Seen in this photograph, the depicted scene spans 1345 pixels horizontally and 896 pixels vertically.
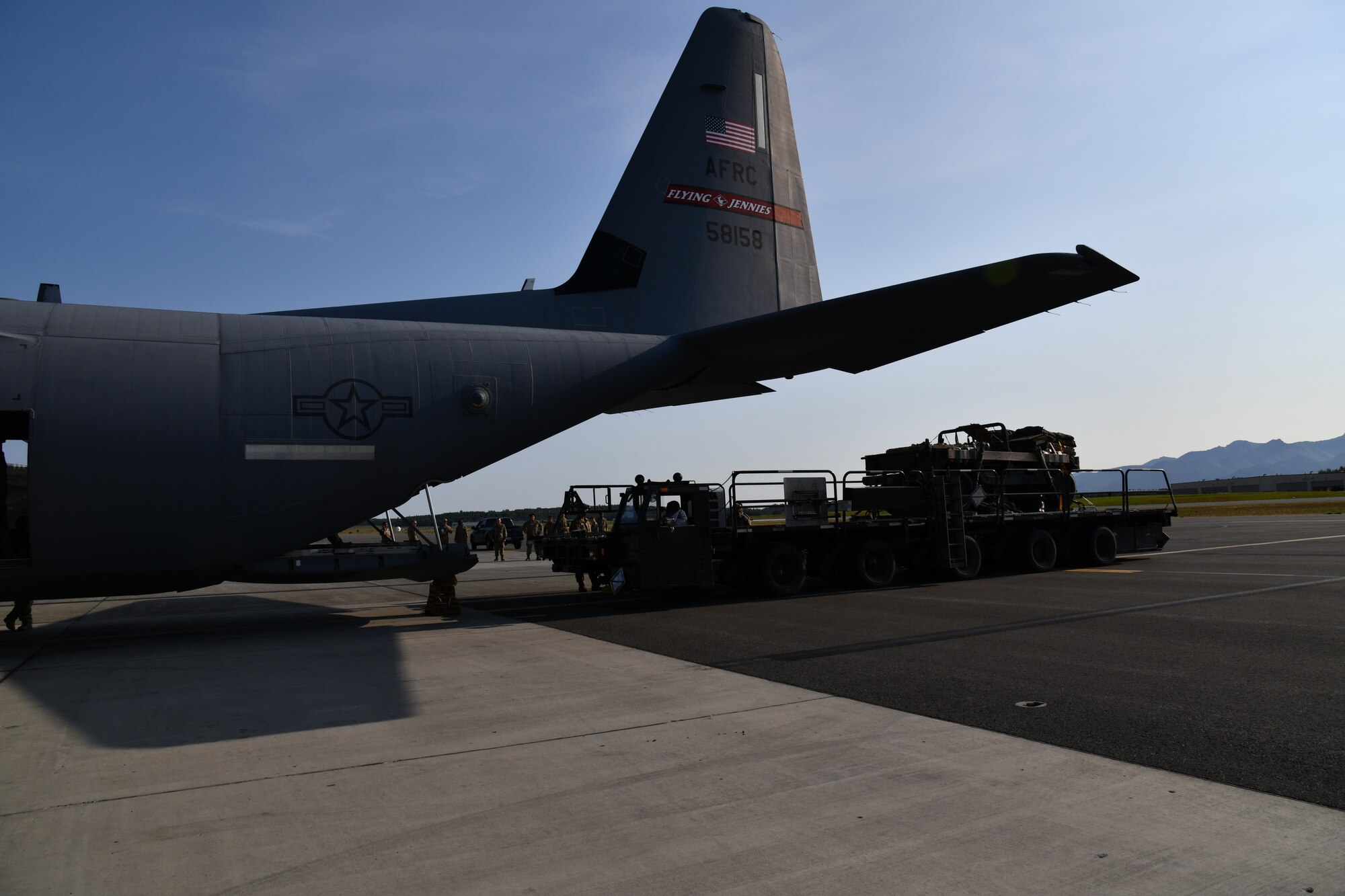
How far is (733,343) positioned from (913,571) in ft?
22.1

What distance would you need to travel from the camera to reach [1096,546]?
18094 mm

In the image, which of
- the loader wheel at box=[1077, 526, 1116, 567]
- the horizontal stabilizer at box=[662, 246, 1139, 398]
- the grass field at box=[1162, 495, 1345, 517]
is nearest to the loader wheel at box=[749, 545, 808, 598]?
the horizontal stabilizer at box=[662, 246, 1139, 398]

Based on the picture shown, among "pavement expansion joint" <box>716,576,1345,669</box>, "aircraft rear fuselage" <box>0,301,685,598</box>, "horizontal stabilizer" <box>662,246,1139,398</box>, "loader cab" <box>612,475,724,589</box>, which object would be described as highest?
Result: "horizontal stabilizer" <box>662,246,1139,398</box>

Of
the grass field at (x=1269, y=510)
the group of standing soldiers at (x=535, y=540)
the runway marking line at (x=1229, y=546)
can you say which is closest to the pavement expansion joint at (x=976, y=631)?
the group of standing soldiers at (x=535, y=540)

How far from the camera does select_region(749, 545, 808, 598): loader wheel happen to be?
46.9 ft

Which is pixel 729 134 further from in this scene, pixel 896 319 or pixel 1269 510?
pixel 1269 510

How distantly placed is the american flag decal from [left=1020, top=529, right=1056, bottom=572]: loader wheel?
9.55 metres

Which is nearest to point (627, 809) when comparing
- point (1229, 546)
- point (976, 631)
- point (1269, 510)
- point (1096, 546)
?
point (976, 631)

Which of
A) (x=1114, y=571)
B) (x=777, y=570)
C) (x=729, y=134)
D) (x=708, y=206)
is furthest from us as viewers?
(x=1114, y=571)

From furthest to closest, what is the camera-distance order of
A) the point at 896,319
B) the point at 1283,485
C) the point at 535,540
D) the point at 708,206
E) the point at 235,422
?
the point at 1283,485
the point at 535,540
the point at 708,206
the point at 896,319
the point at 235,422

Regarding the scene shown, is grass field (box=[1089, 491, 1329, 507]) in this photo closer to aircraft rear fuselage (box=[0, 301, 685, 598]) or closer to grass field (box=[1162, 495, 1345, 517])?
grass field (box=[1162, 495, 1345, 517])

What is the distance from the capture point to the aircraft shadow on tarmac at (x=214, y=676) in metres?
6.49

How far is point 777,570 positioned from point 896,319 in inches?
194

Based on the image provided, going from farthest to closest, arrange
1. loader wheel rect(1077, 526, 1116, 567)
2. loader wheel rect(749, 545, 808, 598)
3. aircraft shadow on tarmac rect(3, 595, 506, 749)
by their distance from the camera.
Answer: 1. loader wheel rect(1077, 526, 1116, 567)
2. loader wheel rect(749, 545, 808, 598)
3. aircraft shadow on tarmac rect(3, 595, 506, 749)
